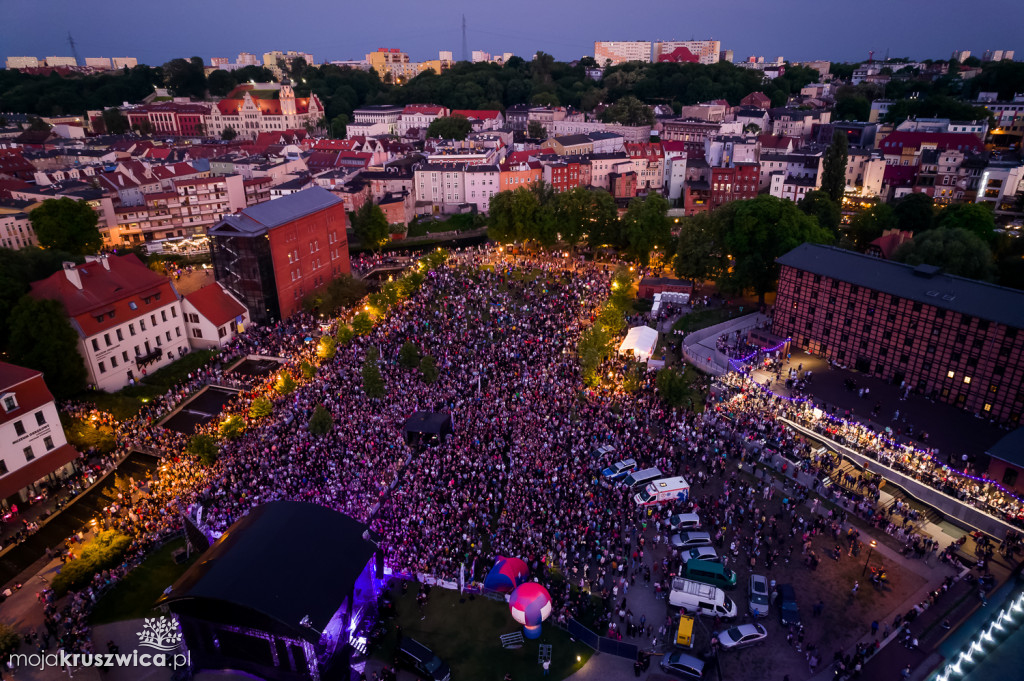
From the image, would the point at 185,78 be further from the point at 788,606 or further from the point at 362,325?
the point at 788,606

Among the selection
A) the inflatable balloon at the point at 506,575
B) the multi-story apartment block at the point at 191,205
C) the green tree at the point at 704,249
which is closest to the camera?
the inflatable balloon at the point at 506,575

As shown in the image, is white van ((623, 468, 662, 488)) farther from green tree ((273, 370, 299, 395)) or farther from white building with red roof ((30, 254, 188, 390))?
white building with red roof ((30, 254, 188, 390))

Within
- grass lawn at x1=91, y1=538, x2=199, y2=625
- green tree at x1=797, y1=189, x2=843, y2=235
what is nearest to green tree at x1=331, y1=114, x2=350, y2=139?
green tree at x1=797, y1=189, x2=843, y2=235

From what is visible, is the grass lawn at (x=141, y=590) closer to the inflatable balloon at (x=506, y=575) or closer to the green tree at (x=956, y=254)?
the inflatable balloon at (x=506, y=575)

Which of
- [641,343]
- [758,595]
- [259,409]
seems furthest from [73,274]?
[758,595]

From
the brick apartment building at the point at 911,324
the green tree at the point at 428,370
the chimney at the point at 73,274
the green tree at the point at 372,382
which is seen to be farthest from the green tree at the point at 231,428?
the brick apartment building at the point at 911,324
